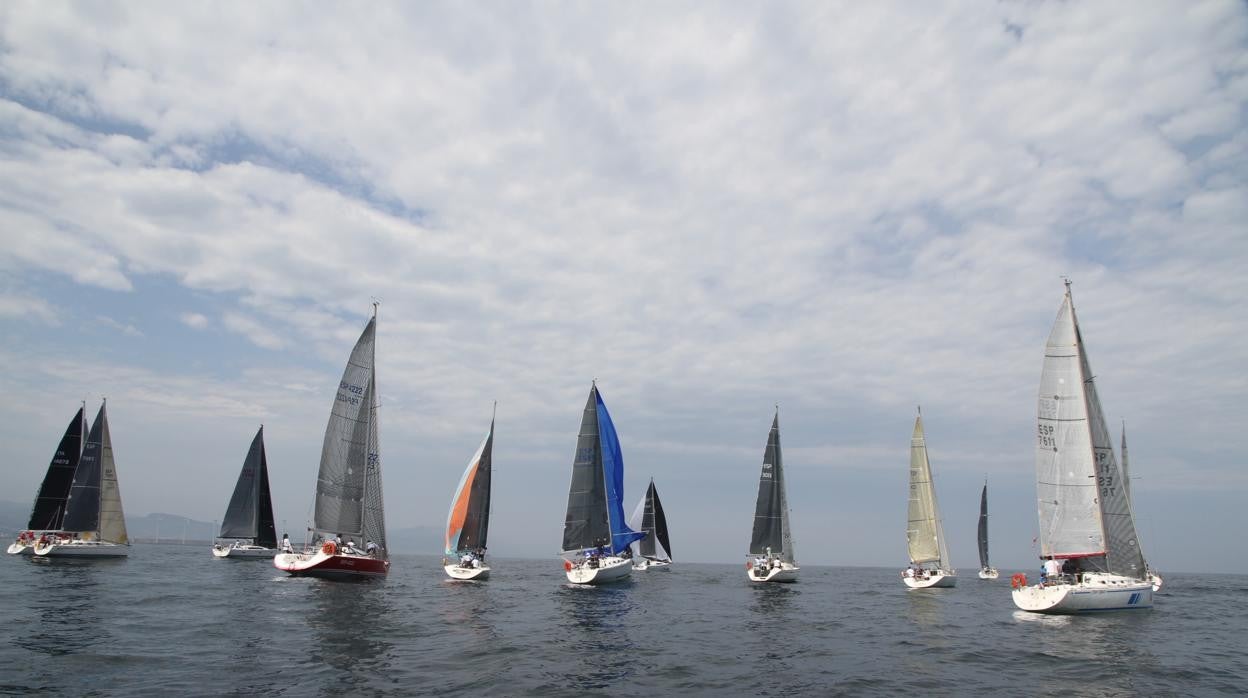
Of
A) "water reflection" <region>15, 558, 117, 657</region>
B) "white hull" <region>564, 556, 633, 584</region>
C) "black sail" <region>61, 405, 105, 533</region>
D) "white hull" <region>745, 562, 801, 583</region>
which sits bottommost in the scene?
"white hull" <region>745, 562, 801, 583</region>

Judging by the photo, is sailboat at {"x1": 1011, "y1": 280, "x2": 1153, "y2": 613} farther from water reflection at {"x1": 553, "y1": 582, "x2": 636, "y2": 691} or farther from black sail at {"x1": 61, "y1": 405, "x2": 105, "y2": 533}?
black sail at {"x1": 61, "y1": 405, "x2": 105, "y2": 533}

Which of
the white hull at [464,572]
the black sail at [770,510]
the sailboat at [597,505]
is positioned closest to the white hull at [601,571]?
the sailboat at [597,505]

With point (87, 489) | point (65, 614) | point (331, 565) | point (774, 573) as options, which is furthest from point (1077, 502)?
point (87, 489)

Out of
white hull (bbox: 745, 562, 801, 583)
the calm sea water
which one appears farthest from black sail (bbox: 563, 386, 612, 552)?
white hull (bbox: 745, 562, 801, 583)

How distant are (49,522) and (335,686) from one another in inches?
2025

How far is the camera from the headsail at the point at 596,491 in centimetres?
4684

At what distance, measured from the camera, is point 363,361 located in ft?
139

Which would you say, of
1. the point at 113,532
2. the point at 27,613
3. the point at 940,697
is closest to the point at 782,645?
the point at 940,697

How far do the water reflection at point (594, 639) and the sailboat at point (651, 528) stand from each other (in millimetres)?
36960

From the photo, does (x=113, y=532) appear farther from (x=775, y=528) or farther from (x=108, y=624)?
(x=775, y=528)

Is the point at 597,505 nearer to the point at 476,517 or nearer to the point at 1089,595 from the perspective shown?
the point at 476,517

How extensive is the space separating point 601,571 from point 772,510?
1533 cm

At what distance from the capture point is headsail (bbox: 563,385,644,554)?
46844 millimetres

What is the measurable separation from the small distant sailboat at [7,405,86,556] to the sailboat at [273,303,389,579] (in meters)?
23.3
